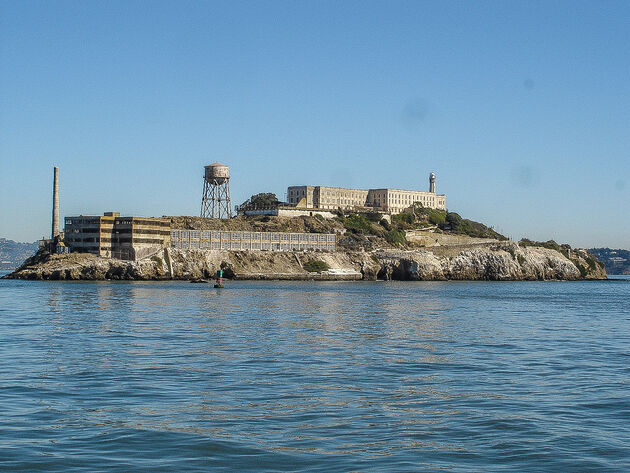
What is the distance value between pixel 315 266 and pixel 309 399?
15173 cm

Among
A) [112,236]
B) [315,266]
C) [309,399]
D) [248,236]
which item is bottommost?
[309,399]

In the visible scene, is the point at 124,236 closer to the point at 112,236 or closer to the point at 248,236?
the point at 112,236

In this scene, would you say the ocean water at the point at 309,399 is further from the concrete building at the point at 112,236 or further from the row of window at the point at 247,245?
the row of window at the point at 247,245

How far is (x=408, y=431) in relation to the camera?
68.2ft

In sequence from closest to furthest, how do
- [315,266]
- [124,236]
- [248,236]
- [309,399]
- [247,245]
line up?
[309,399]
[124,236]
[315,266]
[247,245]
[248,236]

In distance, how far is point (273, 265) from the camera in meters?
172

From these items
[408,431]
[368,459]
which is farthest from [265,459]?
[408,431]

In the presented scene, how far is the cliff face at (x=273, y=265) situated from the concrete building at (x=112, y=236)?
3.72 m

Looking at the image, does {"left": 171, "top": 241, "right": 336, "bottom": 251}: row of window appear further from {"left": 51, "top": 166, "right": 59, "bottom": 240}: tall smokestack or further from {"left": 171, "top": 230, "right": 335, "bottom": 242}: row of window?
{"left": 51, "top": 166, "right": 59, "bottom": 240}: tall smokestack

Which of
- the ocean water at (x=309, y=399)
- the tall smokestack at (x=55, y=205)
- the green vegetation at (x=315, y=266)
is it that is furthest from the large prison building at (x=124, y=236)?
the ocean water at (x=309, y=399)

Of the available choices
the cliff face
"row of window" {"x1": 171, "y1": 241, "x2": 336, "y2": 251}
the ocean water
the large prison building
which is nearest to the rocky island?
the cliff face

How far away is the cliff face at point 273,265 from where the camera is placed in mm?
148625

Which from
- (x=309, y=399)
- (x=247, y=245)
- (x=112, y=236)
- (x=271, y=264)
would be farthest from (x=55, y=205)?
(x=309, y=399)

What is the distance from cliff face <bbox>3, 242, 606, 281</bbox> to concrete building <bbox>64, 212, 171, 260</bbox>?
3.72 meters
